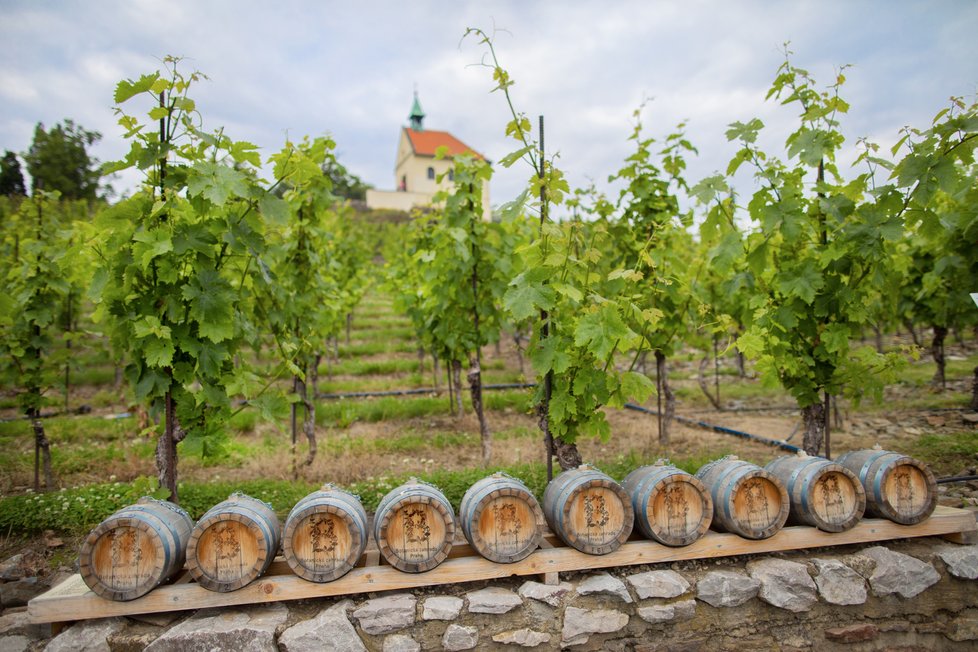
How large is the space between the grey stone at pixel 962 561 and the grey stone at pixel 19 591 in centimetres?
503

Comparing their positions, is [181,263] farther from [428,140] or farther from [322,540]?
[428,140]

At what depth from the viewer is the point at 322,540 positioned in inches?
103

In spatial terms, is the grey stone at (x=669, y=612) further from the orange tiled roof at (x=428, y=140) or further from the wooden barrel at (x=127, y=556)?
the orange tiled roof at (x=428, y=140)

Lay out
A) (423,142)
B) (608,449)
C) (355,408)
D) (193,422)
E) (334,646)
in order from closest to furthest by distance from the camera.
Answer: (334,646) < (193,422) < (608,449) < (355,408) < (423,142)

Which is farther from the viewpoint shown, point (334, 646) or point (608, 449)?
→ point (608, 449)

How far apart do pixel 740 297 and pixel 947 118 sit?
4641 millimetres

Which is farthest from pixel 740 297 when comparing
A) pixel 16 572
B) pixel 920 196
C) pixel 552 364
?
pixel 16 572

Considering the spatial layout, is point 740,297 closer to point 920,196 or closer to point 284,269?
point 920,196

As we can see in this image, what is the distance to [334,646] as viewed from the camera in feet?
8.24

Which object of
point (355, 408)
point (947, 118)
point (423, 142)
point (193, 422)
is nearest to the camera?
point (947, 118)

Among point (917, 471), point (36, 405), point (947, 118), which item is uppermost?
point (947, 118)

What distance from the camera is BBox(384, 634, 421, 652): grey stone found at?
257cm

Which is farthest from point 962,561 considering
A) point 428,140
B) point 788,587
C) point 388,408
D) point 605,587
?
point 428,140

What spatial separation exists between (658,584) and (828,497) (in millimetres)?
1055
